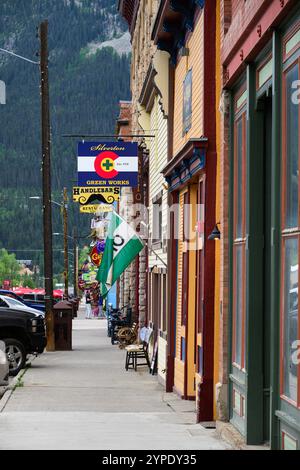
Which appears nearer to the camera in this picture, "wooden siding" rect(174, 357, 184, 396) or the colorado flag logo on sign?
"wooden siding" rect(174, 357, 184, 396)

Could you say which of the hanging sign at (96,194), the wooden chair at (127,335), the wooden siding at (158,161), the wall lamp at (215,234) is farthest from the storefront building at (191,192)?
the wooden chair at (127,335)

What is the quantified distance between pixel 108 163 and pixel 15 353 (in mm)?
5609

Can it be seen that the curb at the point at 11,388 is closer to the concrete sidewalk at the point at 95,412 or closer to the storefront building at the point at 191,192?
the concrete sidewalk at the point at 95,412

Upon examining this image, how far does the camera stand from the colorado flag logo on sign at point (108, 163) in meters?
26.5

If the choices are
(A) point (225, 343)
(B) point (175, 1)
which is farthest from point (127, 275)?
(A) point (225, 343)

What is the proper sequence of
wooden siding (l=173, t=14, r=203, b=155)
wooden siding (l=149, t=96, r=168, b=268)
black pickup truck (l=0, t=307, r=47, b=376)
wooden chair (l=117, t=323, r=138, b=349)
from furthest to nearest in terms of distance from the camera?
1. wooden chair (l=117, t=323, r=138, b=349)
2. black pickup truck (l=0, t=307, r=47, b=376)
3. wooden siding (l=149, t=96, r=168, b=268)
4. wooden siding (l=173, t=14, r=203, b=155)

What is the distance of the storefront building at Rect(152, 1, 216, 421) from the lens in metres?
15.1

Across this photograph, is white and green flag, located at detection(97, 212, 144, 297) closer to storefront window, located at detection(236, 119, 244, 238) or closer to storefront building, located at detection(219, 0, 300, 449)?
storefront building, located at detection(219, 0, 300, 449)

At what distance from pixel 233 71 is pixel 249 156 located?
60.2 inches

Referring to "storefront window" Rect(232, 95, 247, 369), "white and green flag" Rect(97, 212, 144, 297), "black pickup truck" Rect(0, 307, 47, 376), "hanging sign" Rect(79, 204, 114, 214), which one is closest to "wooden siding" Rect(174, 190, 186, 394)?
"black pickup truck" Rect(0, 307, 47, 376)

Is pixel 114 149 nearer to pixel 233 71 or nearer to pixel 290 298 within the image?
pixel 233 71

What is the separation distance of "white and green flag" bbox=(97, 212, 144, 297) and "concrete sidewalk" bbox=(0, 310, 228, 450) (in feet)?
8.57

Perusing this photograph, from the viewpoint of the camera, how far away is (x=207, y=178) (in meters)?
15.3

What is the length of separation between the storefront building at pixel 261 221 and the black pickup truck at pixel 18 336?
12425 millimetres
